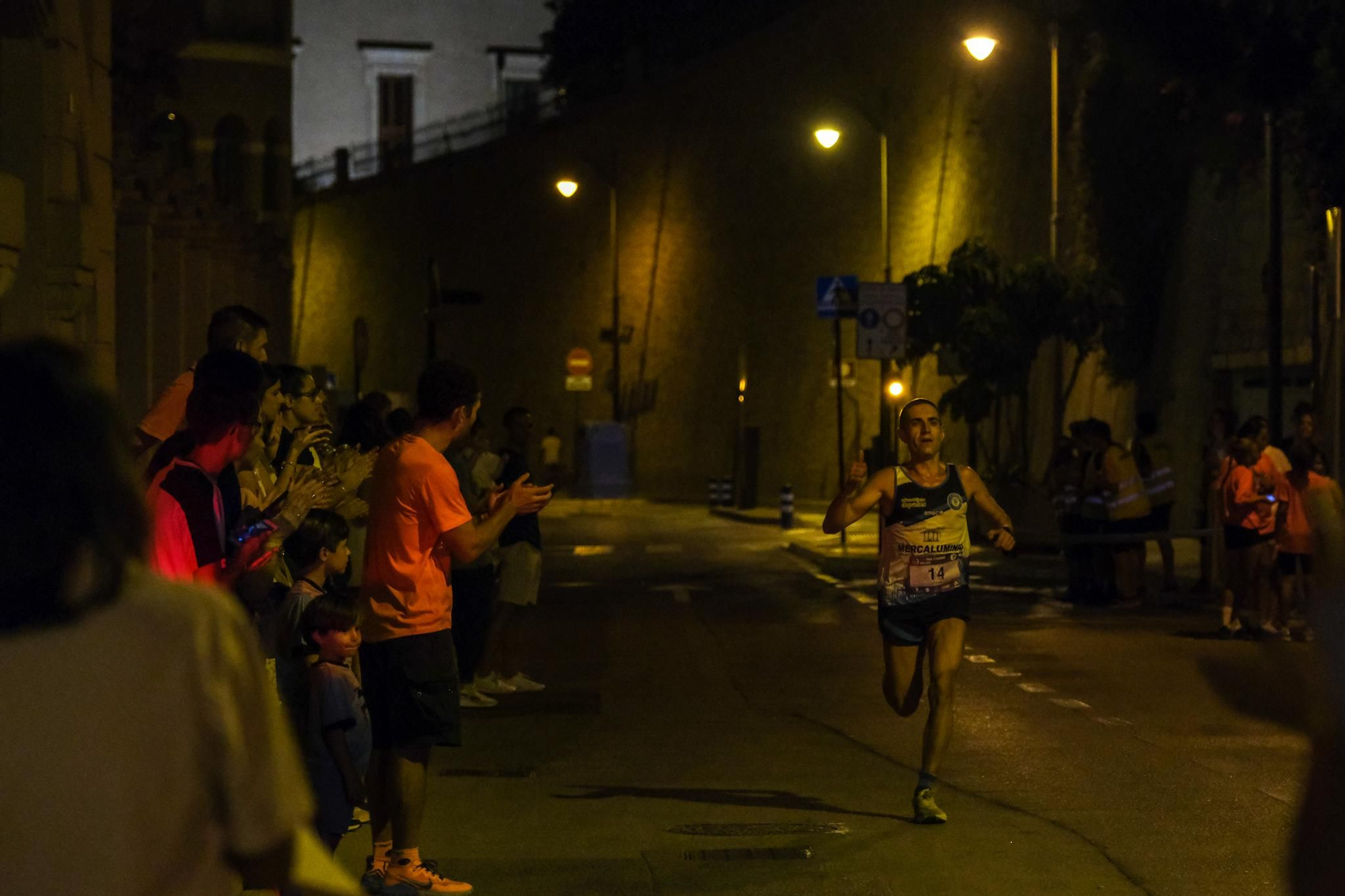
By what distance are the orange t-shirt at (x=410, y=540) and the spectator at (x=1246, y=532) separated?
10342 mm

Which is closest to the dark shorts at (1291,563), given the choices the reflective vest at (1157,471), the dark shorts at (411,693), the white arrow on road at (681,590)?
the reflective vest at (1157,471)

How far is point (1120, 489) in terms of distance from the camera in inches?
747

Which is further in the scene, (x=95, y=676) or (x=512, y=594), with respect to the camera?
(x=512, y=594)

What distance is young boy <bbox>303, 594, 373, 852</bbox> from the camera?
631 cm

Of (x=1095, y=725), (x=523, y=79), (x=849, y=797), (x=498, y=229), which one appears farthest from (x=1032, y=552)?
(x=523, y=79)

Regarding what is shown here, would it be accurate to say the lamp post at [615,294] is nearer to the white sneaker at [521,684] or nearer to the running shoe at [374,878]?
the white sneaker at [521,684]

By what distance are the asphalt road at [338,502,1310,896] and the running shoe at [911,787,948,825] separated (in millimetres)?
Result: 93

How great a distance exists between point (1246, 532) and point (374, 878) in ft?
35.3

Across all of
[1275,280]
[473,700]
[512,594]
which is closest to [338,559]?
[473,700]

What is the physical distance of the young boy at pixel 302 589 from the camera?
6574mm

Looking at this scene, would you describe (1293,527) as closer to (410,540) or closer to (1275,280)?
(1275,280)

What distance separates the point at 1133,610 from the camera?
1862 centimetres

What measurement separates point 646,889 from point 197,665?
15.4 ft

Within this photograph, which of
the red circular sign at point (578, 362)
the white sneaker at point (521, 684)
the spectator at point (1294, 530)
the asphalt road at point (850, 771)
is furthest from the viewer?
the red circular sign at point (578, 362)
